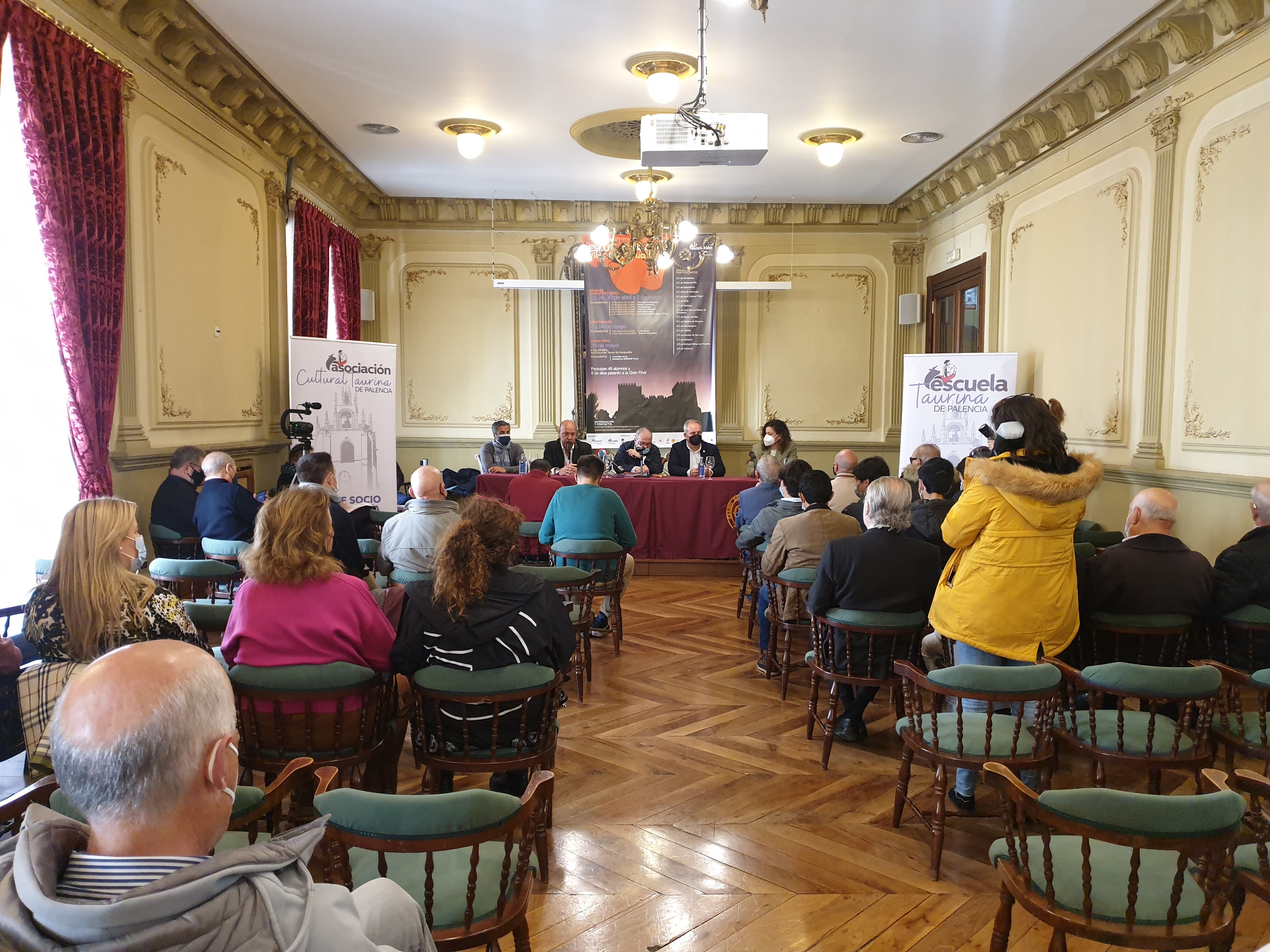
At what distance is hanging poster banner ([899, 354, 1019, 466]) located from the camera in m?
7.84

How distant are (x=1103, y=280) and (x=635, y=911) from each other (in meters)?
6.02

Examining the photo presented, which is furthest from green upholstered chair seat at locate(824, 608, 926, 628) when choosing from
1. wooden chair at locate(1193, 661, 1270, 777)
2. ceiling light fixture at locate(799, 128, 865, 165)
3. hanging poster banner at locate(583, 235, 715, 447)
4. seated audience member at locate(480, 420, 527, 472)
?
hanging poster banner at locate(583, 235, 715, 447)

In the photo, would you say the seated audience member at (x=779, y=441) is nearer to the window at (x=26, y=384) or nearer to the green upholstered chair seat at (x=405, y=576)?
the green upholstered chair seat at (x=405, y=576)

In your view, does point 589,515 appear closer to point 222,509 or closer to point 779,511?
point 779,511

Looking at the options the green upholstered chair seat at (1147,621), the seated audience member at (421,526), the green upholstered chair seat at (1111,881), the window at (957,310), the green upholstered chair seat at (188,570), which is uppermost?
the window at (957,310)

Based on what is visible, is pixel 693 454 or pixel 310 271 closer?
pixel 310 271

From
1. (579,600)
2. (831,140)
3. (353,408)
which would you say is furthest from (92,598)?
(831,140)

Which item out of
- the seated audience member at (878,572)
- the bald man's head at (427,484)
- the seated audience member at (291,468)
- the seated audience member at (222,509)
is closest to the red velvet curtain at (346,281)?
the seated audience member at (291,468)

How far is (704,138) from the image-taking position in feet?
12.7

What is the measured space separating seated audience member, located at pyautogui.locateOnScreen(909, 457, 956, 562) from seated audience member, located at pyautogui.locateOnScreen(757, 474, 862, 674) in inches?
15.2

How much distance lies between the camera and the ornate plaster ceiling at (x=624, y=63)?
5.32 meters

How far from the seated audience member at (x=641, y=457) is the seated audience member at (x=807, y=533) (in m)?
4.23

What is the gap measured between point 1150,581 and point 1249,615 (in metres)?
0.48

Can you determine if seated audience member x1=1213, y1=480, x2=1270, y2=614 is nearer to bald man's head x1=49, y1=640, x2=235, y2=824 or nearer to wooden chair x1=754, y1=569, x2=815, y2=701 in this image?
wooden chair x1=754, y1=569, x2=815, y2=701
